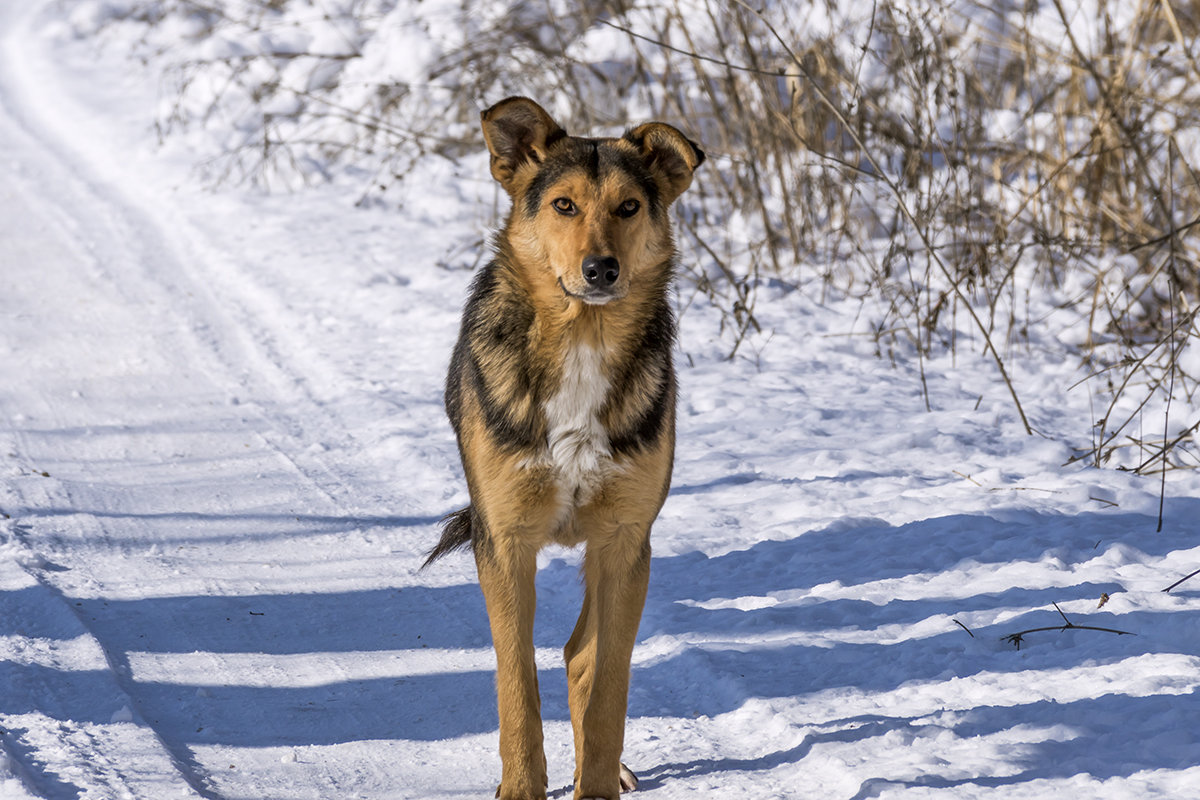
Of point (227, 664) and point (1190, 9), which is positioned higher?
point (1190, 9)

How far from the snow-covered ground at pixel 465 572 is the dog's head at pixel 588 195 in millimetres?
1686

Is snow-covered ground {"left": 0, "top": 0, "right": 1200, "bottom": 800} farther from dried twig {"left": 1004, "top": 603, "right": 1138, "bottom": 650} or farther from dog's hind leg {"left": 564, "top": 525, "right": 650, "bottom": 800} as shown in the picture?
dog's hind leg {"left": 564, "top": 525, "right": 650, "bottom": 800}

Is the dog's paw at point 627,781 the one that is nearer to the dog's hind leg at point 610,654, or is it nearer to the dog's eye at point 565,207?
the dog's hind leg at point 610,654

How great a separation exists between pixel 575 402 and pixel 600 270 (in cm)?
45

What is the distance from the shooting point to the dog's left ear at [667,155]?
3814 mm

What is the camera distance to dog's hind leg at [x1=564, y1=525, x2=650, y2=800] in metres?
3.44

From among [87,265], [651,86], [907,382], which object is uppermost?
[651,86]

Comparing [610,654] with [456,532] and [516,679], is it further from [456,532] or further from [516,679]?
[456,532]

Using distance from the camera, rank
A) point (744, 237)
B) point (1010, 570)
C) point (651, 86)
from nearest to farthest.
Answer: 1. point (1010, 570)
2. point (744, 237)
3. point (651, 86)

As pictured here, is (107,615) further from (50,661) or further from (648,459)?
(648,459)

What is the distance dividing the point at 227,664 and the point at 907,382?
5.19 metres

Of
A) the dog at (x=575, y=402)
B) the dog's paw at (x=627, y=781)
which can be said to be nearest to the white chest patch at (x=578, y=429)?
the dog at (x=575, y=402)

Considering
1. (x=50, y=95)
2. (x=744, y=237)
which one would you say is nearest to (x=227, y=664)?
(x=744, y=237)

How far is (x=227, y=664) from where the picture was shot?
167 inches
